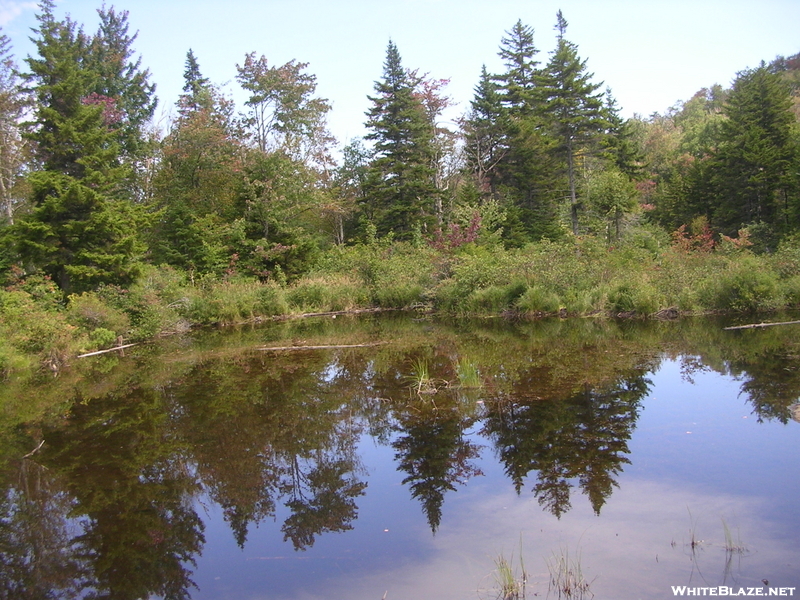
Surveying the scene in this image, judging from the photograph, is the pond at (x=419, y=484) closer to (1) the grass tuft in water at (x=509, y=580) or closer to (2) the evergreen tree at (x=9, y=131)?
(1) the grass tuft in water at (x=509, y=580)

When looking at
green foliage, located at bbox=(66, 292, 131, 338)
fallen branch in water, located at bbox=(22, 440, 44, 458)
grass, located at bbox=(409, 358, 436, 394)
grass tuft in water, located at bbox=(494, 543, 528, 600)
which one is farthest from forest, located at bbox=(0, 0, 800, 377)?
grass tuft in water, located at bbox=(494, 543, 528, 600)

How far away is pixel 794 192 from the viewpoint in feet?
93.0

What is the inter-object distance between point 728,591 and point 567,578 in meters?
0.97

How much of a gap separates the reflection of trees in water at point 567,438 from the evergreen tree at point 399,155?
2412cm

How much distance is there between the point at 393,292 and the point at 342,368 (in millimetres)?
10757

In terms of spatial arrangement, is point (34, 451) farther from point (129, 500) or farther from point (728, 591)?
point (728, 591)

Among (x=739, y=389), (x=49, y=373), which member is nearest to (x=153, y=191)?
(x=49, y=373)

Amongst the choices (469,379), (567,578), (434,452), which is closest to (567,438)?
(434,452)

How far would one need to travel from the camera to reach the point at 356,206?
118ft

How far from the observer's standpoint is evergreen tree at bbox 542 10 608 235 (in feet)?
104

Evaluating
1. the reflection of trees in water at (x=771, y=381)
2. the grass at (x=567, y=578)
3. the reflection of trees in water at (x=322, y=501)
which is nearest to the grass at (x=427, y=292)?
the reflection of trees in water at (x=771, y=381)

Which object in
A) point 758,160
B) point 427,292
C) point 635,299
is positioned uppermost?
point 758,160

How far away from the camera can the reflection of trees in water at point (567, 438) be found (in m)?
5.27

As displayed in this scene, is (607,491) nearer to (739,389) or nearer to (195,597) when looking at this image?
(195,597)
